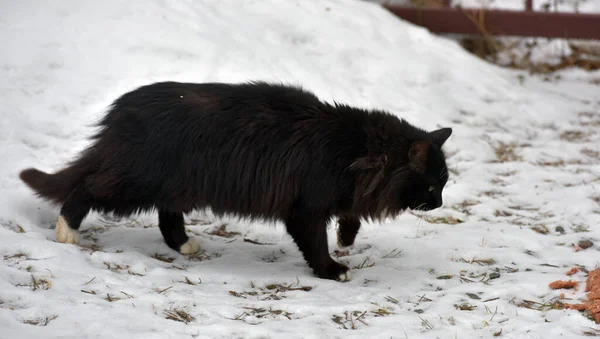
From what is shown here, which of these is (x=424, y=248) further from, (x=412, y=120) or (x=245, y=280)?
(x=412, y=120)

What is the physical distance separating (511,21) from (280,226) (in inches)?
214

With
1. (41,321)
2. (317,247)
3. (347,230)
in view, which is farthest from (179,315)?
(347,230)

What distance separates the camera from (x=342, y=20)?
27.3ft

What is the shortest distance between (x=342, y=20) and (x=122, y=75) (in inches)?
119

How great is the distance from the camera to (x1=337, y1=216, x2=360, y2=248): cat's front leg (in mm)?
4715

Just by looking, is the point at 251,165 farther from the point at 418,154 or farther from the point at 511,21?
the point at 511,21

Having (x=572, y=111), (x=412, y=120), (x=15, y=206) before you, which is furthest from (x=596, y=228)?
(x=15, y=206)

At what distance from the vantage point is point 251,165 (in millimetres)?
4328

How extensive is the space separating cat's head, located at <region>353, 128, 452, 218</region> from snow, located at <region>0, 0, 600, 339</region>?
44 centimetres

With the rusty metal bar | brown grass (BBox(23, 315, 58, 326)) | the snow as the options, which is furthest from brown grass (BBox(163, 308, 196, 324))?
the rusty metal bar

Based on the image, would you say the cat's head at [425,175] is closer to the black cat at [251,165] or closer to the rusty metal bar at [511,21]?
the black cat at [251,165]

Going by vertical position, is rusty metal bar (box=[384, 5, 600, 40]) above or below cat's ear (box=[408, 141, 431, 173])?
above

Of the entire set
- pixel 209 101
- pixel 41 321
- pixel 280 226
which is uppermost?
pixel 209 101

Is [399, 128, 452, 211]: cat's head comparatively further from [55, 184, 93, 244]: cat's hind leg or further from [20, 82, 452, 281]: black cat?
[55, 184, 93, 244]: cat's hind leg
